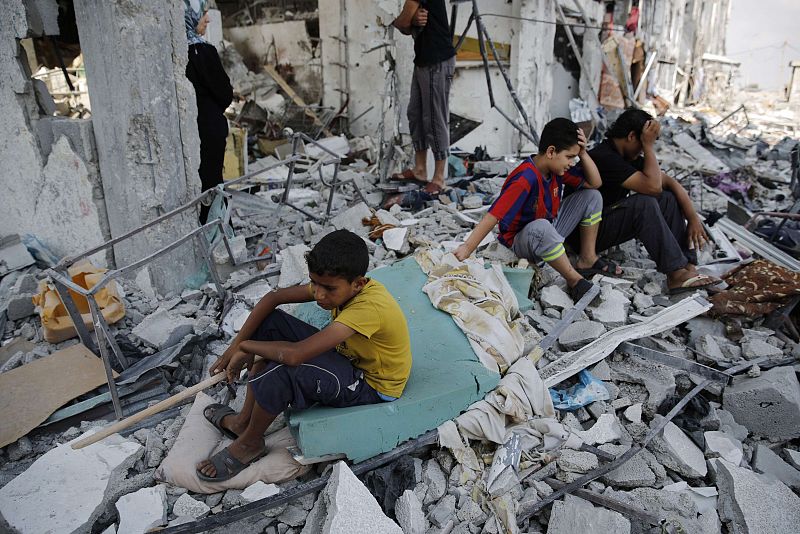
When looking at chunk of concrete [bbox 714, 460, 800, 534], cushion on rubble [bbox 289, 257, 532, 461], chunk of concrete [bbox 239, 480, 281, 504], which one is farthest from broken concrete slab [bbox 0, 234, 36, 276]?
chunk of concrete [bbox 714, 460, 800, 534]

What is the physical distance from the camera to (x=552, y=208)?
3846 mm

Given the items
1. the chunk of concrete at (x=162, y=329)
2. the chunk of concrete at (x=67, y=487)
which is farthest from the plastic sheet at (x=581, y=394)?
the chunk of concrete at (x=162, y=329)

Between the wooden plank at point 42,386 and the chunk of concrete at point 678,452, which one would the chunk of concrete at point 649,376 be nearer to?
the chunk of concrete at point 678,452

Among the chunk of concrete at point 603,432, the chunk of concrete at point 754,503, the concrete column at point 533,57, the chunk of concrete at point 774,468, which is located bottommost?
the chunk of concrete at point 774,468

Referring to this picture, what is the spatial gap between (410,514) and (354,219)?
10.7 ft

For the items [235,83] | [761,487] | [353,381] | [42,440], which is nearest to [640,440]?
[761,487]

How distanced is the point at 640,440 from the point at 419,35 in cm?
419

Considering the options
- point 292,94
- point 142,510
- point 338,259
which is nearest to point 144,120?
point 338,259

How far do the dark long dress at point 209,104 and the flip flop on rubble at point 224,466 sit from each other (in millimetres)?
2524

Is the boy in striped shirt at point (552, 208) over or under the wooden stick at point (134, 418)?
over

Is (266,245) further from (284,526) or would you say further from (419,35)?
(284,526)

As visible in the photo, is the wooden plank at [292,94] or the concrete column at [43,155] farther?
the wooden plank at [292,94]

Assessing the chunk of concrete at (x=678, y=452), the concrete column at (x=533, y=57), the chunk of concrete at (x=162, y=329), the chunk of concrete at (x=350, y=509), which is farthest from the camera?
the concrete column at (x=533, y=57)

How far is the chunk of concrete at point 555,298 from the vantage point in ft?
11.9
